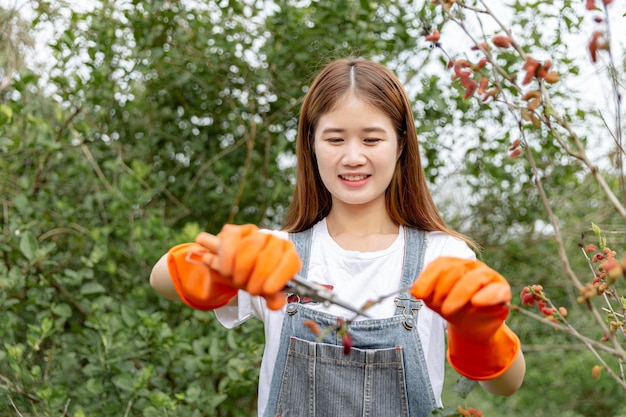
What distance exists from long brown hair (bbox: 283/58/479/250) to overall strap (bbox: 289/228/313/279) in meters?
0.04

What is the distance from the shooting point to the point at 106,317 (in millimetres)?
2256

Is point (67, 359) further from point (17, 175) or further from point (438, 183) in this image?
point (438, 183)

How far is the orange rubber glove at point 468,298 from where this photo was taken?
105cm

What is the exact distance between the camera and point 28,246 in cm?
222

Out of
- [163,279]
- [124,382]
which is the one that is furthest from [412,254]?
[124,382]

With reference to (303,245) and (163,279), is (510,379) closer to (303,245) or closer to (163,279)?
(303,245)

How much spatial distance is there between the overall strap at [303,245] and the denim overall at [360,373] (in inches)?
5.1

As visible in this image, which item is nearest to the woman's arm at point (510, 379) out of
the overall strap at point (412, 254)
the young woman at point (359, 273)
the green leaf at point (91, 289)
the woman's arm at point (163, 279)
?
the young woman at point (359, 273)

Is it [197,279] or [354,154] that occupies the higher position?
[354,154]

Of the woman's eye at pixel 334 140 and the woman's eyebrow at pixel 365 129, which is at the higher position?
the woman's eyebrow at pixel 365 129

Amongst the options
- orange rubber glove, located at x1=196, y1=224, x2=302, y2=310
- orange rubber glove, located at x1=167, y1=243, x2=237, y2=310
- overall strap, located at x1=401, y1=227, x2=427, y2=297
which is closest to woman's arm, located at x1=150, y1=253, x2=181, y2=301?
orange rubber glove, located at x1=167, y1=243, x2=237, y2=310

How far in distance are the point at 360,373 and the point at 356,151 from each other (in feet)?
1.58

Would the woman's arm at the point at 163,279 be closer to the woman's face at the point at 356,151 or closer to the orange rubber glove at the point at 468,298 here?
the woman's face at the point at 356,151

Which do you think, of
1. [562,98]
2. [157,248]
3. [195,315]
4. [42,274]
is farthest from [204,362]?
[562,98]
